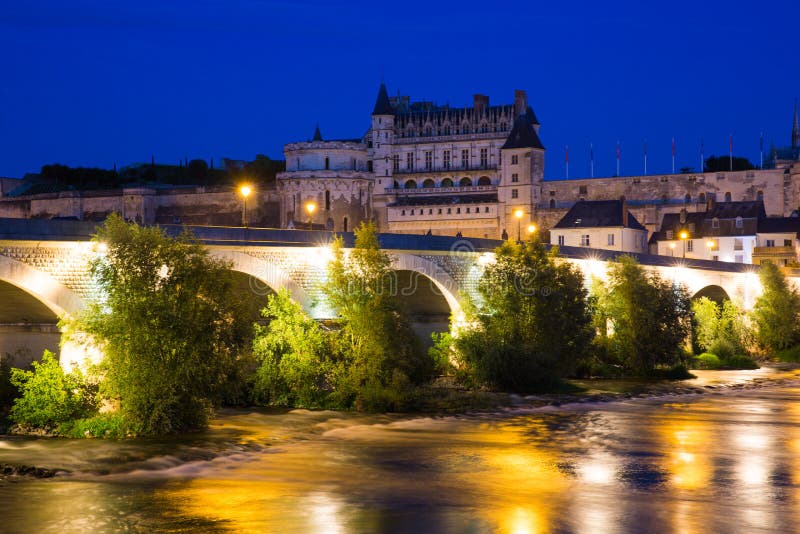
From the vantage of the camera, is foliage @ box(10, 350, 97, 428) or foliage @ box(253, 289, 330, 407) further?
foliage @ box(253, 289, 330, 407)

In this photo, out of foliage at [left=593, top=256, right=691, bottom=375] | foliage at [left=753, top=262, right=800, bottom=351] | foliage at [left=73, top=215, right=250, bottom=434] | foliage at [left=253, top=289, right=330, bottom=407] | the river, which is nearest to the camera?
the river

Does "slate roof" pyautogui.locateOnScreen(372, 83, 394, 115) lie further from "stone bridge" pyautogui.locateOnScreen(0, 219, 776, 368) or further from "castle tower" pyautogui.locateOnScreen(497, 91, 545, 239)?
"stone bridge" pyautogui.locateOnScreen(0, 219, 776, 368)

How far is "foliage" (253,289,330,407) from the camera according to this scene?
2833 cm

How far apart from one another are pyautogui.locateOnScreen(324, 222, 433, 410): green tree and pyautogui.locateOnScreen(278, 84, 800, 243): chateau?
54.5 meters

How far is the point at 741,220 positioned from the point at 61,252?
67.9 meters

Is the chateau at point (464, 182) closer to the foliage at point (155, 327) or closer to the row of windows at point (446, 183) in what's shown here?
the row of windows at point (446, 183)

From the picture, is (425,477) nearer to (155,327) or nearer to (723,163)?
(155,327)

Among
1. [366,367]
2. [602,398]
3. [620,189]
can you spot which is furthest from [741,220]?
[366,367]

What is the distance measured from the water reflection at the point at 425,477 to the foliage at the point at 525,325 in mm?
Result: 4742

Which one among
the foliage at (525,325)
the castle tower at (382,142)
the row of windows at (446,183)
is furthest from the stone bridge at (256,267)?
the castle tower at (382,142)

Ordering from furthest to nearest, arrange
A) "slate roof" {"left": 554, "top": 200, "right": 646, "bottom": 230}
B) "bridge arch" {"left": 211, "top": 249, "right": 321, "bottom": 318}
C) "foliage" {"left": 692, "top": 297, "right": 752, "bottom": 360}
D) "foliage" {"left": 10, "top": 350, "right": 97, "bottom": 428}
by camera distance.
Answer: "slate roof" {"left": 554, "top": 200, "right": 646, "bottom": 230}
"foliage" {"left": 692, "top": 297, "right": 752, "bottom": 360}
"bridge arch" {"left": 211, "top": 249, "right": 321, "bottom": 318}
"foliage" {"left": 10, "top": 350, "right": 97, "bottom": 428}

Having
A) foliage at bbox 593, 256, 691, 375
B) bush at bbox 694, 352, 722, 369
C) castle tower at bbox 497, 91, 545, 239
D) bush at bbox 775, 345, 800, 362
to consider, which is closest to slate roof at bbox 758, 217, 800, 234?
castle tower at bbox 497, 91, 545, 239

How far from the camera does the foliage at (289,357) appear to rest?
28.3m

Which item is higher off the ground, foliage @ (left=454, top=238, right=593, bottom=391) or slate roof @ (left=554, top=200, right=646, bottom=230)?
slate roof @ (left=554, top=200, right=646, bottom=230)
